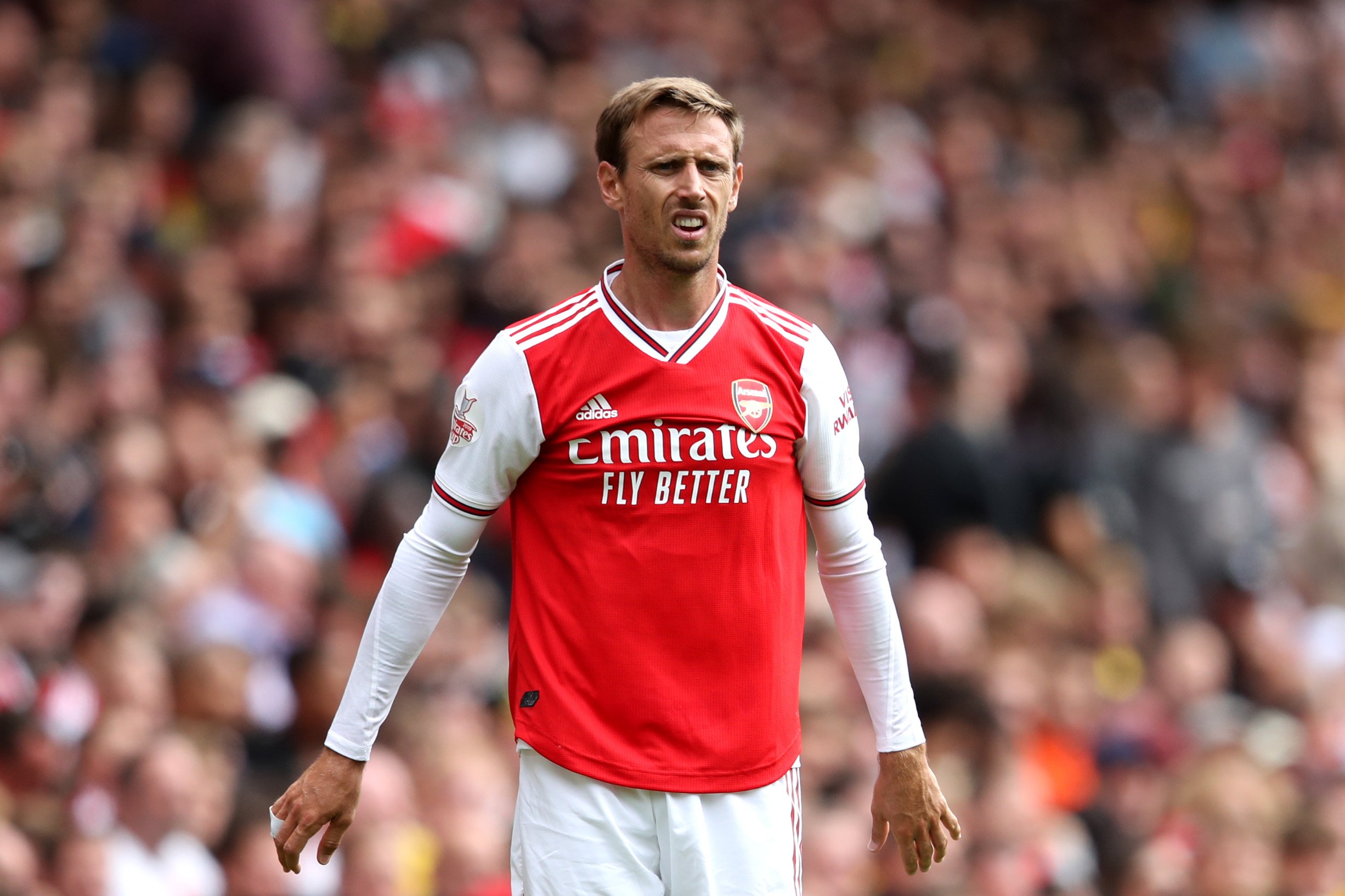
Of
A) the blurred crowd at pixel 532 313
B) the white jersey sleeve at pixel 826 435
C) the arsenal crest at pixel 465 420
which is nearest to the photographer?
the arsenal crest at pixel 465 420

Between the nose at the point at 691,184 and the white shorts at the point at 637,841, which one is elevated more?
the nose at the point at 691,184

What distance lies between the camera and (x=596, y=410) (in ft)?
14.6

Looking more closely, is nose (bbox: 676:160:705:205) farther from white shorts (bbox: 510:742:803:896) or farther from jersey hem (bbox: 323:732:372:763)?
jersey hem (bbox: 323:732:372:763)

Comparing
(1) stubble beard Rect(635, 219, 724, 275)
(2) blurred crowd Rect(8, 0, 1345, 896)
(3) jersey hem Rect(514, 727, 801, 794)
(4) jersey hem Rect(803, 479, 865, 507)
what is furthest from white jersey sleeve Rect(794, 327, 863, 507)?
(2) blurred crowd Rect(8, 0, 1345, 896)

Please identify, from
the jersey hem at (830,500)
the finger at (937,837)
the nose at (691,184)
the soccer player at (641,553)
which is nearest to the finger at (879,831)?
the finger at (937,837)

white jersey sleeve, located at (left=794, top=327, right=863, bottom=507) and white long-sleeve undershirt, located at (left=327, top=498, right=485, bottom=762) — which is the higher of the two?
white jersey sleeve, located at (left=794, top=327, right=863, bottom=507)

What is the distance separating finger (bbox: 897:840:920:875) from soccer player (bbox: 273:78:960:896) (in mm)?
286

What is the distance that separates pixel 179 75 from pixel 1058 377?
5.48 m

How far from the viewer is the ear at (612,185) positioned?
4.52 meters

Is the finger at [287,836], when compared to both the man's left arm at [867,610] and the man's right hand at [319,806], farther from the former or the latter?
the man's left arm at [867,610]

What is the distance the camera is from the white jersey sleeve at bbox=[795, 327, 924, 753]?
4.66m

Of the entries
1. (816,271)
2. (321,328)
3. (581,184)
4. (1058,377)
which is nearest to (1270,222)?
(1058,377)

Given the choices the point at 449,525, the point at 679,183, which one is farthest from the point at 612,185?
the point at 449,525

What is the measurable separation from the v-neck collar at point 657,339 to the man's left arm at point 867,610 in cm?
25
